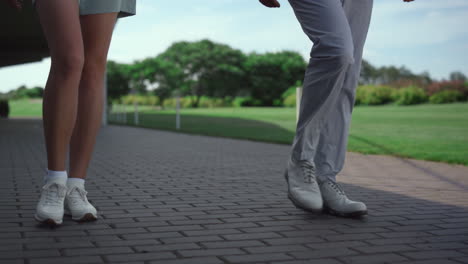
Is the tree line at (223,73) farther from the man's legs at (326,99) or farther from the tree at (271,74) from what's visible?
the man's legs at (326,99)

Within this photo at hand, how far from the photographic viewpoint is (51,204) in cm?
264

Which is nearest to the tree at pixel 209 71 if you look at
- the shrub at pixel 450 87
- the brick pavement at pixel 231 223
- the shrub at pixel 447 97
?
the shrub at pixel 450 87

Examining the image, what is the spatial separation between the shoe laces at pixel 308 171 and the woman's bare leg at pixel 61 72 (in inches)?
48.5

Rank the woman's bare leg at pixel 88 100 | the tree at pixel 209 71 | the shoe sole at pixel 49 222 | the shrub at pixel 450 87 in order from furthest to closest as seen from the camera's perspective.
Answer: the tree at pixel 209 71 → the shrub at pixel 450 87 → the woman's bare leg at pixel 88 100 → the shoe sole at pixel 49 222

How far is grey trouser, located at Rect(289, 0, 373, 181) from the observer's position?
2.75m

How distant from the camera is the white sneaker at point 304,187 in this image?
9.54 ft

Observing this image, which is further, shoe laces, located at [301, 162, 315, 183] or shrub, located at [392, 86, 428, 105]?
shrub, located at [392, 86, 428, 105]

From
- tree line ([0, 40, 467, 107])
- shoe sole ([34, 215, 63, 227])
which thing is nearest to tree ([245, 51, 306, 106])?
tree line ([0, 40, 467, 107])

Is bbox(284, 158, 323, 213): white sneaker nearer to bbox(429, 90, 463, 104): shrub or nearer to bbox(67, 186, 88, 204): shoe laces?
bbox(67, 186, 88, 204): shoe laces

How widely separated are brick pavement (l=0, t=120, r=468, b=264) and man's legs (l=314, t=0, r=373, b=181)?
30cm

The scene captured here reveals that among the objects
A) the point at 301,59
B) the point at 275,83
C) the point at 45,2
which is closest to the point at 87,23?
the point at 45,2

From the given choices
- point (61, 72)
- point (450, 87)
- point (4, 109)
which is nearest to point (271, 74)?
point (450, 87)

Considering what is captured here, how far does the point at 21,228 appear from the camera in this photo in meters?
2.58

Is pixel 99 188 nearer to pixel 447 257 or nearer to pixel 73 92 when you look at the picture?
pixel 73 92
